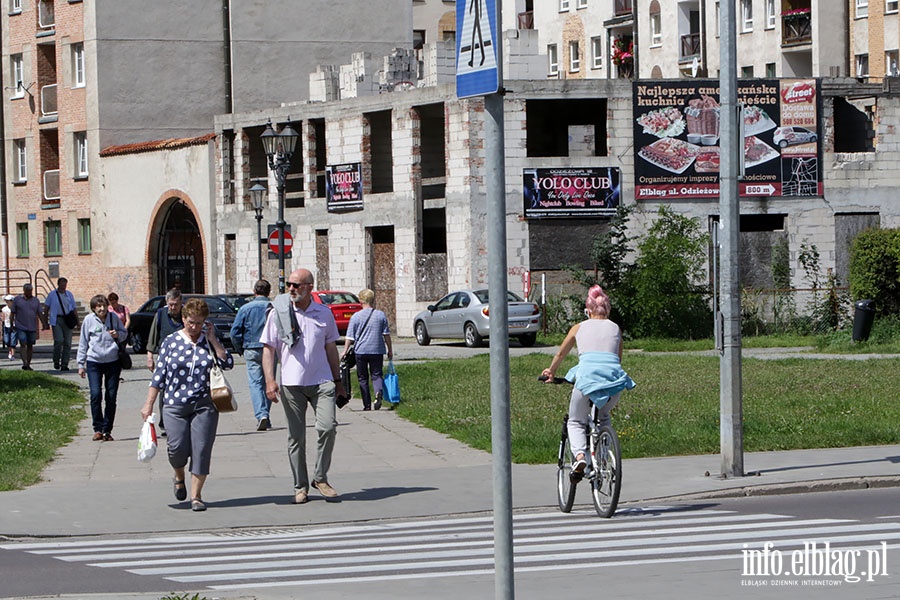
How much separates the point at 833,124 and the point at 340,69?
55.6 feet

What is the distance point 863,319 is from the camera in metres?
34.1

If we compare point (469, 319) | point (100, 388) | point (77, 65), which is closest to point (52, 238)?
point (77, 65)

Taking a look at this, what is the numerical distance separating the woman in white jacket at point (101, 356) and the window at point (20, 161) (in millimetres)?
45128

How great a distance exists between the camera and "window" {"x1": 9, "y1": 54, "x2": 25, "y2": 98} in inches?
2414

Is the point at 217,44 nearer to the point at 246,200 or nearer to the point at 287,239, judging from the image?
the point at 246,200

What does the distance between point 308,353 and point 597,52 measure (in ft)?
202

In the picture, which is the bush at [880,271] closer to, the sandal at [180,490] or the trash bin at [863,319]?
the trash bin at [863,319]

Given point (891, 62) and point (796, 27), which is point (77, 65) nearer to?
point (796, 27)

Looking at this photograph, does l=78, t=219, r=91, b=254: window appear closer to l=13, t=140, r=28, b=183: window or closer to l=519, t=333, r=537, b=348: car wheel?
l=13, t=140, r=28, b=183: window

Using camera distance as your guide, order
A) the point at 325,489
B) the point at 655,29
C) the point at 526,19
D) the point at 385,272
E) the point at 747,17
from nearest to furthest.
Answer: the point at 325,489
the point at 385,272
the point at 747,17
the point at 655,29
the point at 526,19

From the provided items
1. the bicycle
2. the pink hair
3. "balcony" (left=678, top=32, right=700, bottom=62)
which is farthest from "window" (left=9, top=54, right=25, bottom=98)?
the bicycle

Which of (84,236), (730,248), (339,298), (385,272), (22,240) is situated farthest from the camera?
(22,240)

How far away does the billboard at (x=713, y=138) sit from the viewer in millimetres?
42750

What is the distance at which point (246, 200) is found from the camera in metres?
51.8
